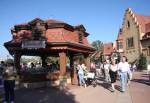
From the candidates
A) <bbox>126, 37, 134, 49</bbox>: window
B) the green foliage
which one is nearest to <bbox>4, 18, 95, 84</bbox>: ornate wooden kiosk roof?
the green foliage

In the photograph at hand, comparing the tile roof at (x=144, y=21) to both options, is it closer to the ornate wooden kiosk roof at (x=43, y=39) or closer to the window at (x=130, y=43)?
the window at (x=130, y=43)

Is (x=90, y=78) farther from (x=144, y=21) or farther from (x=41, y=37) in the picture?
(x=144, y=21)

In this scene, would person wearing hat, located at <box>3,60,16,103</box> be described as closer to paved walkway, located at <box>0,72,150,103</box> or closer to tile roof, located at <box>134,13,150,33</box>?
paved walkway, located at <box>0,72,150,103</box>

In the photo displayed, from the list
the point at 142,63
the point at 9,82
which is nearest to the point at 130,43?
the point at 142,63

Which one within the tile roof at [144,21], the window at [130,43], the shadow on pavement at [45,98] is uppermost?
the tile roof at [144,21]

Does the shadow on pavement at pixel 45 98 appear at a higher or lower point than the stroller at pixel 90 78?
lower

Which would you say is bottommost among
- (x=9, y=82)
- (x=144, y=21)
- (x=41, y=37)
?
(x=9, y=82)

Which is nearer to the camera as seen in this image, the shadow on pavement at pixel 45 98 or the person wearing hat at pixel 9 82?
the person wearing hat at pixel 9 82

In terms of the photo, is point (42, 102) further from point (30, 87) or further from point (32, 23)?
point (32, 23)

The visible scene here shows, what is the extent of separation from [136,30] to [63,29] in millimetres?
35037

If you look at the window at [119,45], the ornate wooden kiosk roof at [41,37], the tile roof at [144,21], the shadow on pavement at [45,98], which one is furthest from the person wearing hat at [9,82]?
the window at [119,45]

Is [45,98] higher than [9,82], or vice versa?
[9,82]

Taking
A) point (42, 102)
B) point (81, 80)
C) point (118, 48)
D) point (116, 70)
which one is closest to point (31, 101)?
point (42, 102)

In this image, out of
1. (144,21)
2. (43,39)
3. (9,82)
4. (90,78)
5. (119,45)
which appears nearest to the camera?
(9,82)
